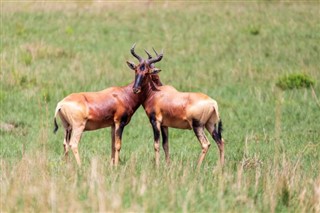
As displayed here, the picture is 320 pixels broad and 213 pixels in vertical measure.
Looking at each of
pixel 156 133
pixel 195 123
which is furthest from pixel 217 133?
pixel 156 133

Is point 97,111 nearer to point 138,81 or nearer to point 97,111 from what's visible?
point 97,111

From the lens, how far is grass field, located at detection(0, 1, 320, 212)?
741cm

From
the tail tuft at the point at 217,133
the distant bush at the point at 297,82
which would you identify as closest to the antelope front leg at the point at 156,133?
the tail tuft at the point at 217,133

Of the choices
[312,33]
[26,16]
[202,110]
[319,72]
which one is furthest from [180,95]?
[26,16]

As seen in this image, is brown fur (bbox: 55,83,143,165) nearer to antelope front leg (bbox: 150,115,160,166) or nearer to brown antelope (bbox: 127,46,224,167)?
brown antelope (bbox: 127,46,224,167)

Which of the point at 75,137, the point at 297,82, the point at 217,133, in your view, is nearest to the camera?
the point at 75,137

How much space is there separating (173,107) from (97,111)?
0.96 meters

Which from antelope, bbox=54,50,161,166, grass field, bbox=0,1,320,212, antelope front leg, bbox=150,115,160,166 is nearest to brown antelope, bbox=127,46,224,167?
antelope front leg, bbox=150,115,160,166

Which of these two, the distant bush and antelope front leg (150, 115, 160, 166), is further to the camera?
the distant bush

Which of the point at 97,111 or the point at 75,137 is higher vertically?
the point at 97,111

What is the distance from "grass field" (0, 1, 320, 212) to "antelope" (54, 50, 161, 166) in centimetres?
40

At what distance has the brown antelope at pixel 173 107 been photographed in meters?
10.1

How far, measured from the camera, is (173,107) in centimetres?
1008

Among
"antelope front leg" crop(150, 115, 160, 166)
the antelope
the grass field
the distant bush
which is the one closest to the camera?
the grass field
